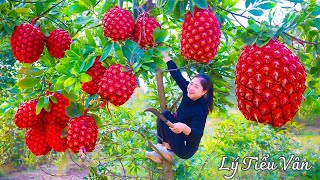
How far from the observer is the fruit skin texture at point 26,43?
796 mm

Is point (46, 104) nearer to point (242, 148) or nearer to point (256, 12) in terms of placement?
point (256, 12)

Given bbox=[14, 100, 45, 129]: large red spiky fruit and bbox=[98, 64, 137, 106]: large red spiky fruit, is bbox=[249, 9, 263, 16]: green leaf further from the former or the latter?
bbox=[14, 100, 45, 129]: large red spiky fruit

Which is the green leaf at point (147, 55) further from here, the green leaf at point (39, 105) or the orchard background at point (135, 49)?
the green leaf at point (39, 105)

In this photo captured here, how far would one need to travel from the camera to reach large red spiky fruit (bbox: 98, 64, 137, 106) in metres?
0.62

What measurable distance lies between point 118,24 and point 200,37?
0.15 meters

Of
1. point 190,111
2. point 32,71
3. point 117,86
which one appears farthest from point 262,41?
point 190,111

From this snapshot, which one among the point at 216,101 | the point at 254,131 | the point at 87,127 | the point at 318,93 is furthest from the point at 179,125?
the point at 254,131

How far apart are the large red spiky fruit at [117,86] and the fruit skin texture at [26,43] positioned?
0.24 m

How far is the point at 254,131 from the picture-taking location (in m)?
2.80

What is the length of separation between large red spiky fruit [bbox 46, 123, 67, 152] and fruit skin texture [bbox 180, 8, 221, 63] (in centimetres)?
34

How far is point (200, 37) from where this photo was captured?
0.56 m

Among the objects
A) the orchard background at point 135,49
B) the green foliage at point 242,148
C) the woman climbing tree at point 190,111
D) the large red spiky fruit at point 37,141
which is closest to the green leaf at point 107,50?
the orchard background at point 135,49

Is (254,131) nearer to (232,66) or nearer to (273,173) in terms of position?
(273,173)

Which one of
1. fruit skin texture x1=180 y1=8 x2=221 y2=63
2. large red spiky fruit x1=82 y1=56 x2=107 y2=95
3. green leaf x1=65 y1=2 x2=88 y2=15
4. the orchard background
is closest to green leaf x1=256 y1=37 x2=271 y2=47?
the orchard background
